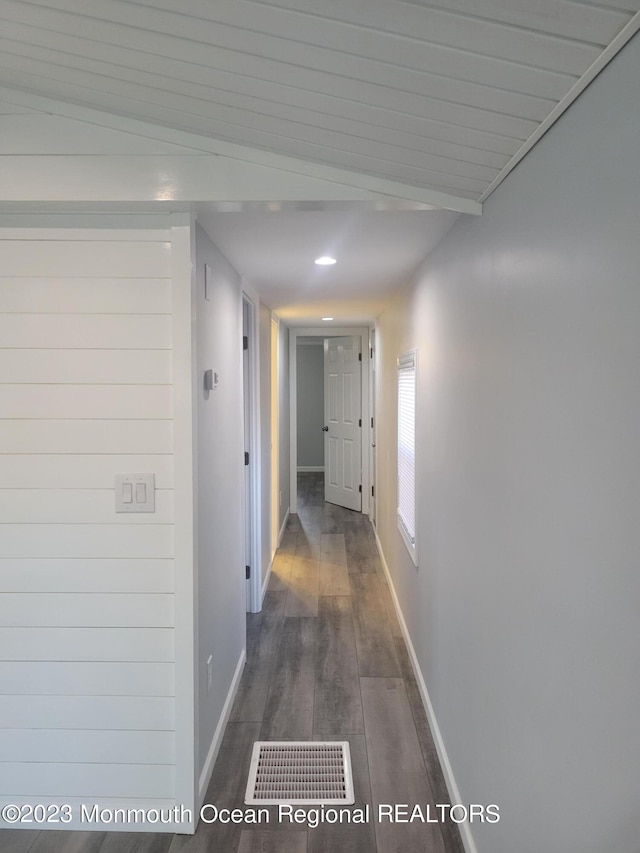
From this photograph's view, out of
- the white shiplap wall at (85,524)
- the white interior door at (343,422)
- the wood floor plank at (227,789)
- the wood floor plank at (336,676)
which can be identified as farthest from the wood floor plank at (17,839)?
the white interior door at (343,422)

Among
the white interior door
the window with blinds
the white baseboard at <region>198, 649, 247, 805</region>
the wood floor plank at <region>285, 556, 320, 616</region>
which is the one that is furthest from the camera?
the white interior door

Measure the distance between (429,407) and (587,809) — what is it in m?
1.74

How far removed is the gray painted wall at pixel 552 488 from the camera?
0.86m

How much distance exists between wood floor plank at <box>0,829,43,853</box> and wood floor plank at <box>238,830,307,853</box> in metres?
Result: 0.73

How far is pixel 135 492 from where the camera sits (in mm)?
1912

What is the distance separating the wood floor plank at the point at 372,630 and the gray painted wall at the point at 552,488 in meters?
0.95

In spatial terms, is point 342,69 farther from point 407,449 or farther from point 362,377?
point 362,377

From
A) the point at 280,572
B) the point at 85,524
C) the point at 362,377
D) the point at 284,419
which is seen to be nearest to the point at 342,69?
the point at 85,524

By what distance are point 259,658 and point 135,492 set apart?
171cm

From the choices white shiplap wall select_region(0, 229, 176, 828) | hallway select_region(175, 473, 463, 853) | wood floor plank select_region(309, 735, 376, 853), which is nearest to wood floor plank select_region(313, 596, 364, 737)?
hallway select_region(175, 473, 463, 853)

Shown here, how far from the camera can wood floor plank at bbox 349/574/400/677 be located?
3.04m

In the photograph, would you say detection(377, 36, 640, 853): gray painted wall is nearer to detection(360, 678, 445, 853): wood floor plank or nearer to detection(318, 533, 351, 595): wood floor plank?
detection(360, 678, 445, 853): wood floor plank

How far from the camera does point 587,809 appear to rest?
99 cm

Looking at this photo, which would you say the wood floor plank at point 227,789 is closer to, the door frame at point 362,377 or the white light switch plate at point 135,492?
the white light switch plate at point 135,492
